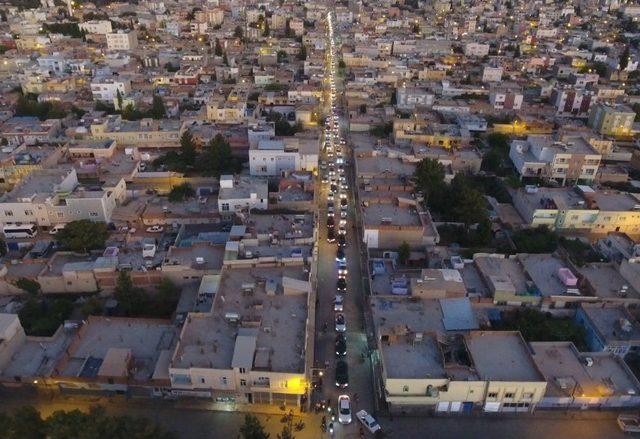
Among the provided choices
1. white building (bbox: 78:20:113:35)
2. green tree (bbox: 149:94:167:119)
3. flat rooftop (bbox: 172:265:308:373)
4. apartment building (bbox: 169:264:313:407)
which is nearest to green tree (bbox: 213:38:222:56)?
white building (bbox: 78:20:113:35)

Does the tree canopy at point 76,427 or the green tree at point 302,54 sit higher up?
the green tree at point 302,54

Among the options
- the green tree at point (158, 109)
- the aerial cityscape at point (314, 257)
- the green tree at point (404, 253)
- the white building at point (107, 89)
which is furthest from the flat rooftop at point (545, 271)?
the white building at point (107, 89)

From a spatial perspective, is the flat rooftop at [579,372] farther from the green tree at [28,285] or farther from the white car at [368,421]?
the green tree at [28,285]

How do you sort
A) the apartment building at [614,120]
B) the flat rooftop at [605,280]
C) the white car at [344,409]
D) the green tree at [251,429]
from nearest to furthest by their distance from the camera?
the green tree at [251,429], the white car at [344,409], the flat rooftop at [605,280], the apartment building at [614,120]

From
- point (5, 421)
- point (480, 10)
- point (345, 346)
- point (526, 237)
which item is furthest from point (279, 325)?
point (480, 10)

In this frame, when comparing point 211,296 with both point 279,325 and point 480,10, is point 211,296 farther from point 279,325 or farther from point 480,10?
point 480,10

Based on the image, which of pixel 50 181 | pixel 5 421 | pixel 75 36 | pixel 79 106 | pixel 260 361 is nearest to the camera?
pixel 5 421

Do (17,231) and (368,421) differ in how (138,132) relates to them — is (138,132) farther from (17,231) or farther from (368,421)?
(368,421)

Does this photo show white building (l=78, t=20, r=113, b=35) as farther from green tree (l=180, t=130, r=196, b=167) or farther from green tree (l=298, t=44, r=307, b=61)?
green tree (l=180, t=130, r=196, b=167)
